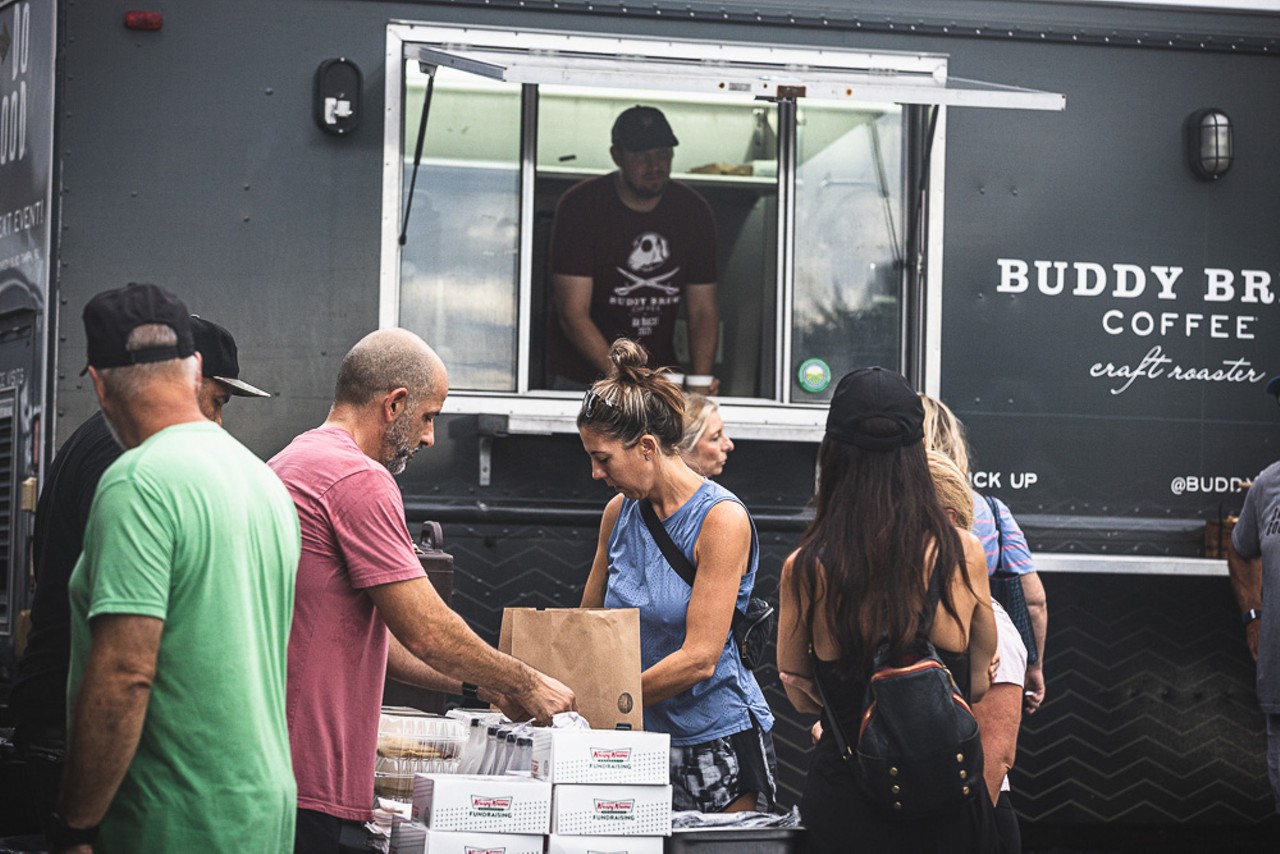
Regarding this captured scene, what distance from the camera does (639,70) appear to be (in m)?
5.20

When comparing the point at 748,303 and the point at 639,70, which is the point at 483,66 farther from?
the point at 748,303

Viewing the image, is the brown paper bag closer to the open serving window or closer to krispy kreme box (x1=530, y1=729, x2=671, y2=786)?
krispy kreme box (x1=530, y1=729, x2=671, y2=786)

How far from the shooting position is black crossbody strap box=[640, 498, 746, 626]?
12.4 ft

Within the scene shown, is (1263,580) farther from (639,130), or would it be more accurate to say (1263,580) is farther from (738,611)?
(639,130)

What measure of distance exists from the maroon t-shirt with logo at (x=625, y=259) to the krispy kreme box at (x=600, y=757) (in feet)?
8.07

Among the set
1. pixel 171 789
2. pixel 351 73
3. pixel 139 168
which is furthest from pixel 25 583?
pixel 171 789

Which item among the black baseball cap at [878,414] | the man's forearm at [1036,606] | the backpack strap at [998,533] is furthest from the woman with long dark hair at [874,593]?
the man's forearm at [1036,606]

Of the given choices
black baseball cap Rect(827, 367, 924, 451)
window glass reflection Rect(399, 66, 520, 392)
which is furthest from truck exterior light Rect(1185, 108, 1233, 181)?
black baseball cap Rect(827, 367, 924, 451)

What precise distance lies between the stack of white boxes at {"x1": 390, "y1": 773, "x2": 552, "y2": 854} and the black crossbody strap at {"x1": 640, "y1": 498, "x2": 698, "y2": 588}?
29.3 inches

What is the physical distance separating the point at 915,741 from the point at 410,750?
1212 mm

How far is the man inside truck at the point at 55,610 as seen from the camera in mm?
3467

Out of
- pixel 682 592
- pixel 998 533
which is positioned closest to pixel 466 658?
pixel 682 592

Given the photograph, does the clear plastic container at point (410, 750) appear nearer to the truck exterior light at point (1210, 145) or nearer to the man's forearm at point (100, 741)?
the man's forearm at point (100, 741)

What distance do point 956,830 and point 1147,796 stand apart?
9.44 feet
